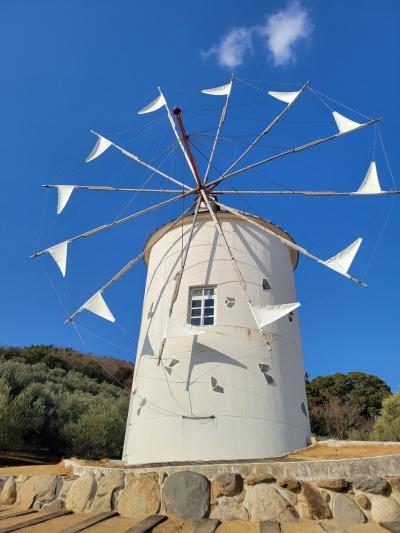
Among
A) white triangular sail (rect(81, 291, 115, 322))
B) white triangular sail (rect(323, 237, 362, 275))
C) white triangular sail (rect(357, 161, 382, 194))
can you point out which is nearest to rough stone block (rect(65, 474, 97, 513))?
white triangular sail (rect(81, 291, 115, 322))

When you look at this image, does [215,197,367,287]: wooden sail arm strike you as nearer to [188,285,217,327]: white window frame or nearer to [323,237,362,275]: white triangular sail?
[323,237,362,275]: white triangular sail

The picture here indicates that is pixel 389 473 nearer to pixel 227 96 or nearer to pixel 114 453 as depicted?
pixel 227 96

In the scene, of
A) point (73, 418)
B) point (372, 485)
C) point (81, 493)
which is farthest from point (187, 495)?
point (73, 418)

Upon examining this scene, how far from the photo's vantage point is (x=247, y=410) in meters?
9.70

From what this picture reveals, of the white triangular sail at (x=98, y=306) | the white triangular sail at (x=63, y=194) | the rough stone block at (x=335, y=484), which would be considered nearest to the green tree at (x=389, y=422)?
the white triangular sail at (x=98, y=306)

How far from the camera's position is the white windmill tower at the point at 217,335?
9625mm

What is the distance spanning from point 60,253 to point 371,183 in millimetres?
10188

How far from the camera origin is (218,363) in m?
10.2

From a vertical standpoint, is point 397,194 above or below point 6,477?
above

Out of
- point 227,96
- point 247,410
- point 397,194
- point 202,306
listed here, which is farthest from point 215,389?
point 227,96

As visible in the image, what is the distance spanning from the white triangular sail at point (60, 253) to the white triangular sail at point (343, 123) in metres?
9.86

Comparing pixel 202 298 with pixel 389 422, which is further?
pixel 389 422

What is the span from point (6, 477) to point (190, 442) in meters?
4.03

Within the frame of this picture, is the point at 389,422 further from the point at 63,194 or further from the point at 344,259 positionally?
the point at 63,194
